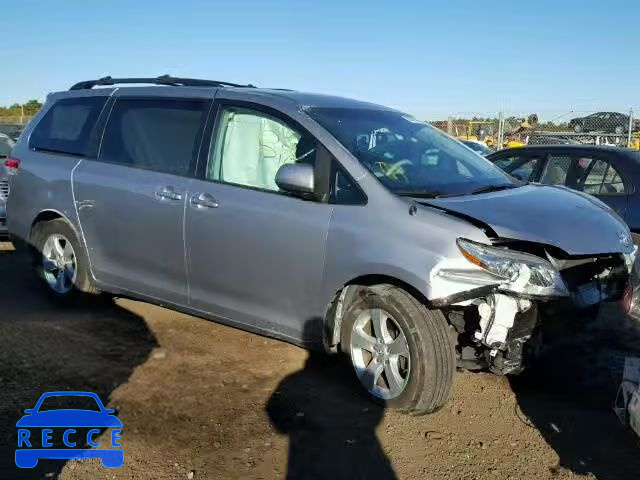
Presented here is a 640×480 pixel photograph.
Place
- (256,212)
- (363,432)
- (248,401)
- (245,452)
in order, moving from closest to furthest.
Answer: (245,452) < (363,432) < (248,401) < (256,212)

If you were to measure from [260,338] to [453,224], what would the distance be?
204 centimetres

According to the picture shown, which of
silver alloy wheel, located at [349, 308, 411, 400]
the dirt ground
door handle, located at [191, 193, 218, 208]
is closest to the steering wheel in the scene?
silver alloy wheel, located at [349, 308, 411, 400]

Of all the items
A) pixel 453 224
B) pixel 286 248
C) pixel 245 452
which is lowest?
pixel 245 452

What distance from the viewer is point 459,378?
4.33 meters

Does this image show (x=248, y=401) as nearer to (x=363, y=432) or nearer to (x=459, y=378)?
(x=363, y=432)

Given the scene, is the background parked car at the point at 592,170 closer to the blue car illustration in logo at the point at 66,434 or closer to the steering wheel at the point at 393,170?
the steering wheel at the point at 393,170

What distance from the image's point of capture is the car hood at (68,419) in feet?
11.4

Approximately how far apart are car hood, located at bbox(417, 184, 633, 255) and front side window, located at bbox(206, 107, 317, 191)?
1.05 metres

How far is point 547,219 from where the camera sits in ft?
12.5

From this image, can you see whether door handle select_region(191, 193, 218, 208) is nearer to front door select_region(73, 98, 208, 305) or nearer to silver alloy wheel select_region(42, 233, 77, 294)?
front door select_region(73, 98, 208, 305)

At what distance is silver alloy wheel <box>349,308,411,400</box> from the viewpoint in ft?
12.2

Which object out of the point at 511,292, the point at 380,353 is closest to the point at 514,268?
the point at 511,292

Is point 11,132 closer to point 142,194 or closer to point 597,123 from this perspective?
point 142,194

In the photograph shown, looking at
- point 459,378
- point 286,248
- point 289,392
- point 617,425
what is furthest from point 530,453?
point 286,248
